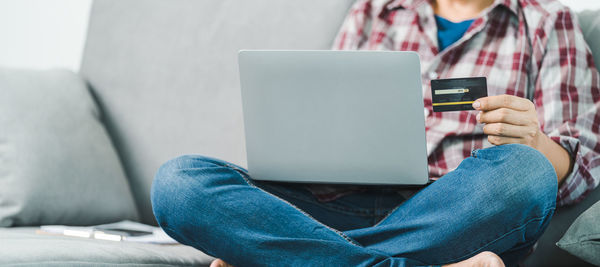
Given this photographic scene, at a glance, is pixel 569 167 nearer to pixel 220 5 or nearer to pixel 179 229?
pixel 179 229

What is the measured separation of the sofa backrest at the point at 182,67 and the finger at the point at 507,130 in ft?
2.16

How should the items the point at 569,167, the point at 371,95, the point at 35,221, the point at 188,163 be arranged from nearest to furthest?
the point at 371,95
the point at 188,163
the point at 569,167
the point at 35,221

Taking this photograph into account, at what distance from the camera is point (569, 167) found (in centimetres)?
114

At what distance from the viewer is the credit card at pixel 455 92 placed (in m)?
0.92

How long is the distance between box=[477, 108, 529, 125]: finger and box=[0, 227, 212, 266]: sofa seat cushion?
2.01 ft

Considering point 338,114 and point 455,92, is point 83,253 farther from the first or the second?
point 455,92

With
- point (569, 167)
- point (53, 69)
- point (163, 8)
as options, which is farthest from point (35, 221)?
point (569, 167)

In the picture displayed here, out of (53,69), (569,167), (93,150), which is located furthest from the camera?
(53,69)

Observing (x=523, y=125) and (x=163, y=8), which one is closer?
(x=523, y=125)

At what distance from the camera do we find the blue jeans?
88 cm

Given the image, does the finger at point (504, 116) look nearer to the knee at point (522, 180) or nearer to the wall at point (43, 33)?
the knee at point (522, 180)

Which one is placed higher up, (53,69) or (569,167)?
(53,69)

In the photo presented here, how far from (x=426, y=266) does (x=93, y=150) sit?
942mm

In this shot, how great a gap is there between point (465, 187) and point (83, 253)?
669 millimetres
